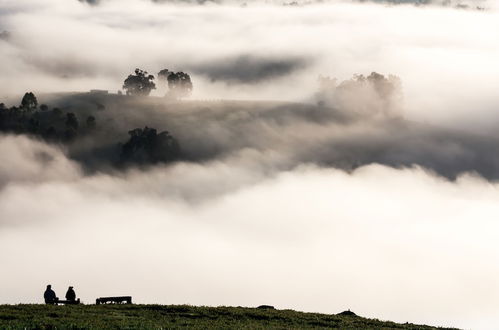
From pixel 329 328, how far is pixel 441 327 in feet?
43.2

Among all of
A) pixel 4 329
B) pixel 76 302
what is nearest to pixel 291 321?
pixel 76 302

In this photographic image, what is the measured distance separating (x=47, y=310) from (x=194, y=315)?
10925 millimetres

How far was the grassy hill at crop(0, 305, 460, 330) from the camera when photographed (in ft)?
216

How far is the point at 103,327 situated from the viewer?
6391cm

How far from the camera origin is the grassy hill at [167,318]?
65.8 meters

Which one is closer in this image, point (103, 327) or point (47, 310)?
point (103, 327)

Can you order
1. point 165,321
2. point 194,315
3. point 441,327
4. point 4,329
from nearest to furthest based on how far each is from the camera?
point 4,329 < point 165,321 < point 194,315 < point 441,327

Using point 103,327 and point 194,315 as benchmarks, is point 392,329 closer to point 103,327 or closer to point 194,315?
point 194,315

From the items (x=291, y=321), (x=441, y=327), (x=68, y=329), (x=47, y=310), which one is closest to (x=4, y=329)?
(x=68, y=329)

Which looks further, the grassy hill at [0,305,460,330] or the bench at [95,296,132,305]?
the bench at [95,296,132,305]

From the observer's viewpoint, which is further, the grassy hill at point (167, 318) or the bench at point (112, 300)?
the bench at point (112, 300)

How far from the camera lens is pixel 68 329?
6278 centimetres

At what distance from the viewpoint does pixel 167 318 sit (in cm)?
7281

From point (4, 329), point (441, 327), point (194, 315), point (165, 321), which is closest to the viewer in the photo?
point (4, 329)
